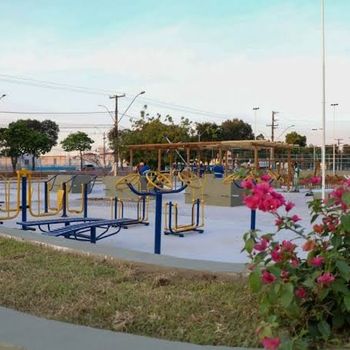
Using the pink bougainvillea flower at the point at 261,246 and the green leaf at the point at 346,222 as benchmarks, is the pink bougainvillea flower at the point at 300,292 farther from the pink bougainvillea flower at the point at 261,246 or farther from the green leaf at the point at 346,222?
the green leaf at the point at 346,222

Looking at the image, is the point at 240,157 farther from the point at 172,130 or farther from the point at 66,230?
the point at 66,230

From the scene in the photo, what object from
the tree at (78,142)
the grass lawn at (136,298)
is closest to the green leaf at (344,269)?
the grass lawn at (136,298)

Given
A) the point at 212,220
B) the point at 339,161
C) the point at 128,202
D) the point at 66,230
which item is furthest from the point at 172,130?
the point at 66,230

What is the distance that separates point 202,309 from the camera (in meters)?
4.51

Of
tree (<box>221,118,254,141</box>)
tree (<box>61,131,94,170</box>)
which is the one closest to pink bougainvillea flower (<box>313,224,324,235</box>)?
tree (<box>61,131,94,170</box>)

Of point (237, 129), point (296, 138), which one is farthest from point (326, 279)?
point (237, 129)

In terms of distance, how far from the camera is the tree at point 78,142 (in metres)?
87.2

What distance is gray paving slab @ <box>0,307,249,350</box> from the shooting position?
3.91m

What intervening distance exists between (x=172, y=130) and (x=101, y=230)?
3659cm

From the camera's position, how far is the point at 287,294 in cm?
337

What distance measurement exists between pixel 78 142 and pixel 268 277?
8527cm

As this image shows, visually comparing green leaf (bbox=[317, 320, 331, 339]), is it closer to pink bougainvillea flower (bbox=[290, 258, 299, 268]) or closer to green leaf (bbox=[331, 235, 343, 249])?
pink bougainvillea flower (bbox=[290, 258, 299, 268])

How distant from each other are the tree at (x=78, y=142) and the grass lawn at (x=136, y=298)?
3195 inches

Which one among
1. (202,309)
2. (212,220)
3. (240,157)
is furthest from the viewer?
(240,157)
